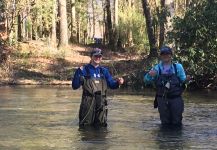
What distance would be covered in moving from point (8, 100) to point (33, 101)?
0.92 meters

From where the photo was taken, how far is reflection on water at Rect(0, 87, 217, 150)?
10.6 meters

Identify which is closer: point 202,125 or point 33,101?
point 202,125

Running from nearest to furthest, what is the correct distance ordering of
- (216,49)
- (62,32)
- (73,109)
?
(73,109)
(216,49)
(62,32)

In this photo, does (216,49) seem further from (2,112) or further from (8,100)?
(2,112)

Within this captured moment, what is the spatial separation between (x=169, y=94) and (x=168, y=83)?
0.25 metres

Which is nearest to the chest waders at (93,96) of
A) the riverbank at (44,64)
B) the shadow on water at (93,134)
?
the shadow on water at (93,134)

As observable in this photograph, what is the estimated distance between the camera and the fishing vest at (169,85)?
12344mm

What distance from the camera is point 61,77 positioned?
3186cm

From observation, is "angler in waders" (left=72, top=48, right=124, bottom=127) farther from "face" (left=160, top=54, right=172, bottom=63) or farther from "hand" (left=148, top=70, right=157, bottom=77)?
"face" (left=160, top=54, right=172, bottom=63)

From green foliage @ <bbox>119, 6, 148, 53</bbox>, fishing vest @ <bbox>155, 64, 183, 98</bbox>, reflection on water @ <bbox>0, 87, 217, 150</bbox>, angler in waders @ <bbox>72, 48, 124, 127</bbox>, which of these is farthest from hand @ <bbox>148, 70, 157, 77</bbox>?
green foliage @ <bbox>119, 6, 148, 53</bbox>

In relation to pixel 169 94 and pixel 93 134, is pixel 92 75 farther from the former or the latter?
pixel 169 94

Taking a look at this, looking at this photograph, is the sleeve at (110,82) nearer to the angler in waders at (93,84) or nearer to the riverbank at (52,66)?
the angler in waders at (93,84)

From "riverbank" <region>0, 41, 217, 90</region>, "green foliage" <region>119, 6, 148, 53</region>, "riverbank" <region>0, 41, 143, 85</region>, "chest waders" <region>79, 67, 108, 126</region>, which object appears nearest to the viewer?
"chest waders" <region>79, 67, 108, 126</region>

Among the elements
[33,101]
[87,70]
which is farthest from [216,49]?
[87,70]
